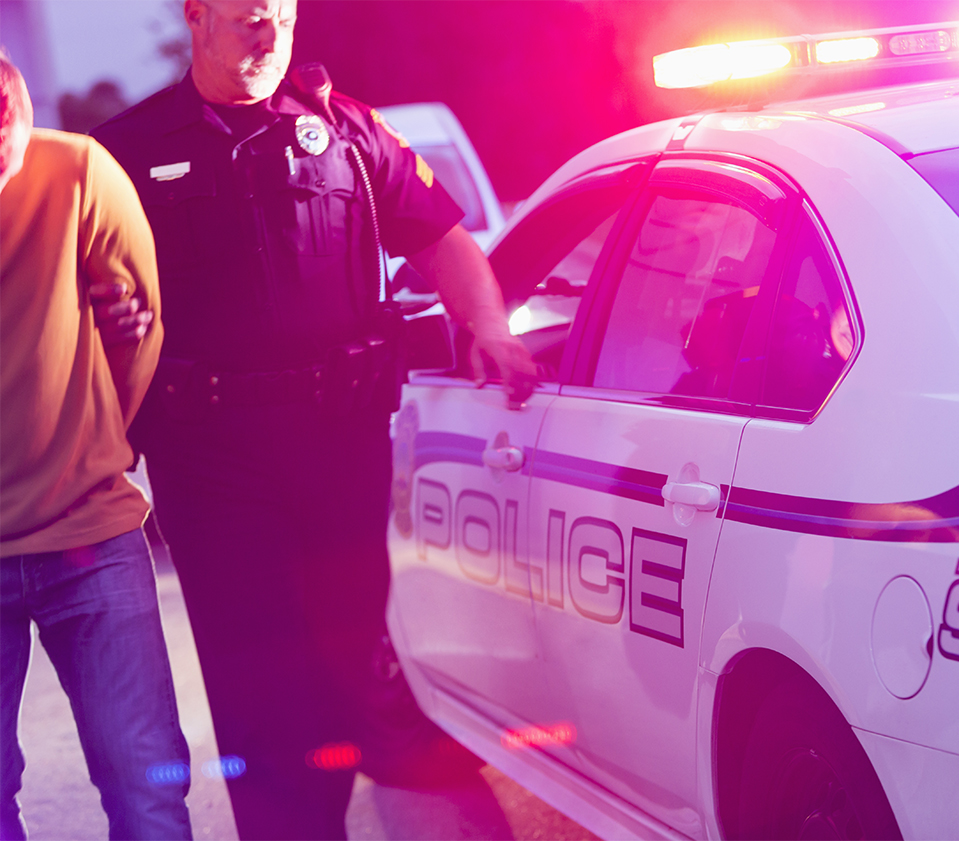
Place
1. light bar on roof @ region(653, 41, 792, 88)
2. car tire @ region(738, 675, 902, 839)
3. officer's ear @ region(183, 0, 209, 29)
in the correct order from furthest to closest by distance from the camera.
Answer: officer's ear @ region(183, 0, 209, 29), light bar on roof @ region(653, 41, 792, 88), car tire @ region(738, 675, 902, 839)

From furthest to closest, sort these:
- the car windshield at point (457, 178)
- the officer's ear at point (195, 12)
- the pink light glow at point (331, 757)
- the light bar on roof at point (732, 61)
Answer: the car windshield at point (457, 178), the pink light glow at point (331, 757), the officer's ear at point (195, 12), the light bar on roof at point (732, 61)

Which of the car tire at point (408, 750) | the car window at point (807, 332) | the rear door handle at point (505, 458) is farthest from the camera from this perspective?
the car tire at point (408, 750)

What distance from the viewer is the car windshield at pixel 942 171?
1930 mm

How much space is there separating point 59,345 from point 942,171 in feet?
4.91

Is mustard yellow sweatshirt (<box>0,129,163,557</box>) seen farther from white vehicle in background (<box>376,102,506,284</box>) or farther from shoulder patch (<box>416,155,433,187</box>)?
white vehicle in background (<box>376,102,506,284</box>)

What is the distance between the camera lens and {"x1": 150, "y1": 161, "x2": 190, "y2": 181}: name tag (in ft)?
8.83

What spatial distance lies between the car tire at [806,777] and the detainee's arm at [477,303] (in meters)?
1.01

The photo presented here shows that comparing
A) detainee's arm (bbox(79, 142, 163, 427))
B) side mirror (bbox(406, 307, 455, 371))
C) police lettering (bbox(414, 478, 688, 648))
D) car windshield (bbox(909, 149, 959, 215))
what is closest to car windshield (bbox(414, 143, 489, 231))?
side mirror (bbox(406, 307, 455, 371))

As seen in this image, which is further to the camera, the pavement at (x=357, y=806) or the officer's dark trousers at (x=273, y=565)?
the pavement at (x=357, y=806)

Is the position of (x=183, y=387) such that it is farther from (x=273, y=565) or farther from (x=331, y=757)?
(x=331, y=757)

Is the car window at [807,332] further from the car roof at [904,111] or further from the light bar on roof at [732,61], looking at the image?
the light bar on roof at [732,61]

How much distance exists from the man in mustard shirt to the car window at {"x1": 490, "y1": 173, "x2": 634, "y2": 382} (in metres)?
1.05

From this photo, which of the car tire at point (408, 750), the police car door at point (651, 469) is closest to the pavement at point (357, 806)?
the car tire at point (408, 750)

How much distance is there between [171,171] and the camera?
2697mm
